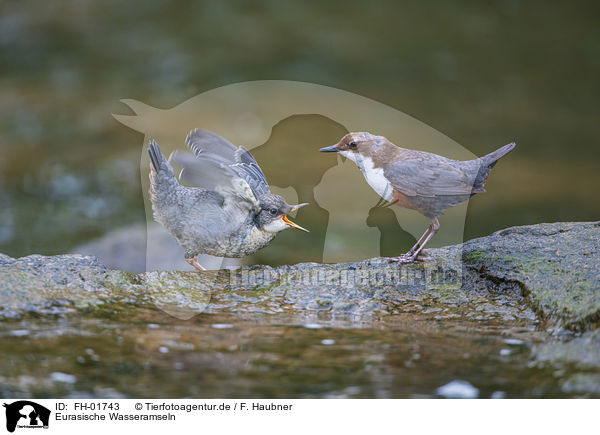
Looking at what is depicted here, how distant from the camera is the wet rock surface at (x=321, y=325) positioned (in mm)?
2420

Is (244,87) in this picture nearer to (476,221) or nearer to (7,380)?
(476,221)

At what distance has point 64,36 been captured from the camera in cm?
924

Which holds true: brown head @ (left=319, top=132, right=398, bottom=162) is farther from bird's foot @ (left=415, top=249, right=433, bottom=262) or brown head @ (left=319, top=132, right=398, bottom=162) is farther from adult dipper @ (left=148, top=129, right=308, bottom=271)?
bird's foot @ (left=415, top=249, right=433, bottom=262)

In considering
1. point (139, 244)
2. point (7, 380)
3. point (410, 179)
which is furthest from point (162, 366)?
point (139, 244)

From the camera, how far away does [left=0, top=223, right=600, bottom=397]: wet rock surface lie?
2420 millimetres

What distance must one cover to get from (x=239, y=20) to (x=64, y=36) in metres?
2.47

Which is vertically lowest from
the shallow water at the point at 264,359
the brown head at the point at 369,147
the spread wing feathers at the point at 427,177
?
the shallow water at the point at 264,359

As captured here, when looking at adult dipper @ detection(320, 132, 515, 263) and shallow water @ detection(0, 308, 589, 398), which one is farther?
adult dipper @ detection(320, 132, 515, 263)

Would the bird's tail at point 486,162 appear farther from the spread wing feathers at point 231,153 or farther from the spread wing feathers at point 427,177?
the spread wing feathers at point 231,153

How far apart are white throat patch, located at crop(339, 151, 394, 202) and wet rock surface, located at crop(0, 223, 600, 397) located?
41cm
